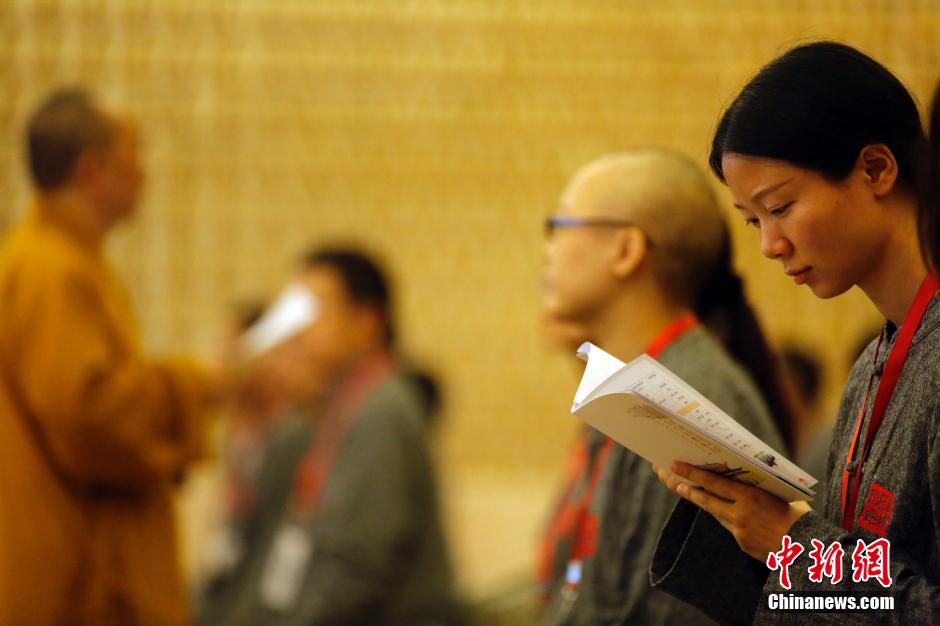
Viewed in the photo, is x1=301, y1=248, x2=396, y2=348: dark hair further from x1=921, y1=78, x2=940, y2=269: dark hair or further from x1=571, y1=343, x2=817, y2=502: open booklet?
x1=921, y1=78, x2=940, y2=269: dark hair

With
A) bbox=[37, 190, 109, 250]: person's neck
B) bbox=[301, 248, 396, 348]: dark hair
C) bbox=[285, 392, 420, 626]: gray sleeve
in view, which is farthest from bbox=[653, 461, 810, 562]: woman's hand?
bbox=[301, 248, 396, 348]: dark hair

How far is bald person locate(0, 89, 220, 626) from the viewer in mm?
3123

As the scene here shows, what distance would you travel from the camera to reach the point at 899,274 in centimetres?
157

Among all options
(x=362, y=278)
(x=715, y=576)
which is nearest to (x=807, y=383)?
(x=362, y=278)

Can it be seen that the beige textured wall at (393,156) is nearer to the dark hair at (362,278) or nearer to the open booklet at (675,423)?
the dark hair at (362,278)

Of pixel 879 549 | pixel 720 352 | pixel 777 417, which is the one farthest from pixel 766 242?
pixel 777 417

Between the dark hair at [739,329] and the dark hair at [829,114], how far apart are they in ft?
2.83

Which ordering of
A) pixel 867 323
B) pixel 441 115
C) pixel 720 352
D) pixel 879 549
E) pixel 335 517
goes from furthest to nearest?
pixel 441 115 < pixel 867 323 < pixel 335 517 < pixel 720 352 < pixel 879 549

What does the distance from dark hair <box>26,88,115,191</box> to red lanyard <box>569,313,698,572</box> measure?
1.74m

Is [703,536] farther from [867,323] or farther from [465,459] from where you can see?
[465,459]

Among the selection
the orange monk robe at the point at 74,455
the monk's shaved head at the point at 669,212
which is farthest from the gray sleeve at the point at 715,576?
the orange monk robe at the point at 74,455

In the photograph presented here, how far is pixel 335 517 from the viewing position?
4.08 m

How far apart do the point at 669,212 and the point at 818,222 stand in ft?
2.76

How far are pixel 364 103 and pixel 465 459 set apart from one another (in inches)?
71.3
